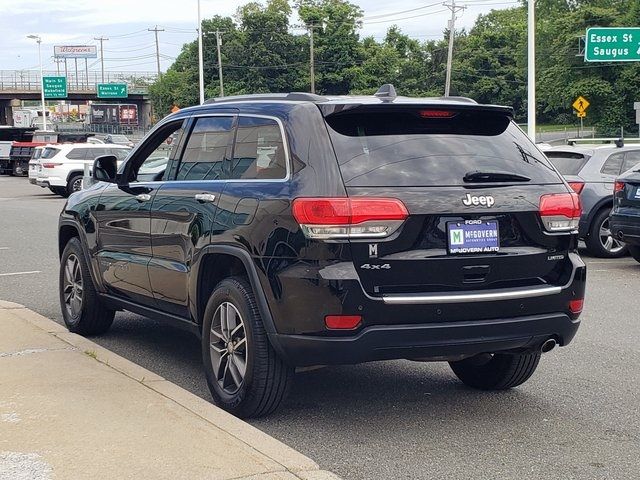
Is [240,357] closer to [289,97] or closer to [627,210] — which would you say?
[289,97]

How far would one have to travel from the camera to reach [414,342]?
15.6 feet

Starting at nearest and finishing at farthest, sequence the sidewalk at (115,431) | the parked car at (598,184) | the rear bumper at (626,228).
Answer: the sidewalk at (115,431)
the rear bumper at (626,228)
the parked car at (598,184)

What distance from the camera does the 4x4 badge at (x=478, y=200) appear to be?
4914 millimetres

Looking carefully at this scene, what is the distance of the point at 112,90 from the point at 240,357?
306 feet

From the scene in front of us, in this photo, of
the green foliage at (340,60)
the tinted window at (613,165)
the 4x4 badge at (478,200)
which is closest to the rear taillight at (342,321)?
the 4x4 badge at (478,200)

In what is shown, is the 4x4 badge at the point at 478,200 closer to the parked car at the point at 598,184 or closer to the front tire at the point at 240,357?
the front tire at the point at 240,357

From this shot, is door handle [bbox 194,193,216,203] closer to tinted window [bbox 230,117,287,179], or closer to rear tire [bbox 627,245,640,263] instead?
tinted window [bbox 230,117,287,179]

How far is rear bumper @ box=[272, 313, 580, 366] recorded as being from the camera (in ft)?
15.5

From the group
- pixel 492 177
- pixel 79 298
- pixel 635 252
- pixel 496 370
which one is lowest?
pixel 635 252

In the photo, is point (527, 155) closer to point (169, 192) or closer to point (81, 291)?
point (169, 192)

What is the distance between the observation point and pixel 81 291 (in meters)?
7.48

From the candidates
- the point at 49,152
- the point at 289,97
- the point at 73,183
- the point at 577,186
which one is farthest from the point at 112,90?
the point at 289,97

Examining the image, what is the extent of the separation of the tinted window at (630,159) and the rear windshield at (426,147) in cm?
877

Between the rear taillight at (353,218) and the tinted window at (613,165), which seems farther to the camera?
the tinted window at (613,165)
